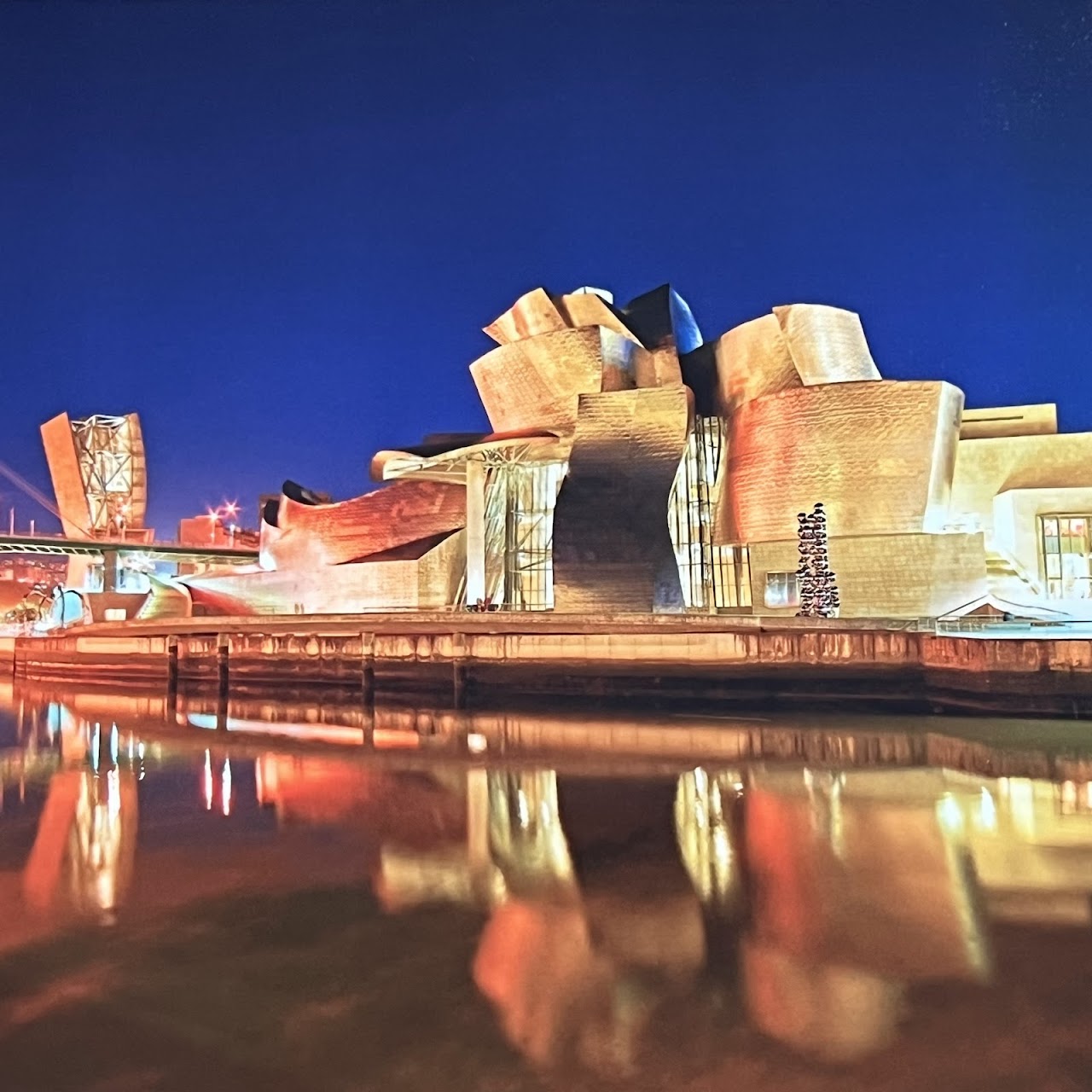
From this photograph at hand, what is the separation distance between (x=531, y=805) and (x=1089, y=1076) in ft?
19.6

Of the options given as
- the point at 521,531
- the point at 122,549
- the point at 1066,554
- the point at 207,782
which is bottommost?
the point at 207,782

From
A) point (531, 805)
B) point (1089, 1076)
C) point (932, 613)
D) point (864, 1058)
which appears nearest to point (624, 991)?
point (864, 1058)

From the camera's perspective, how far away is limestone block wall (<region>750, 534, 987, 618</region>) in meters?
22.0

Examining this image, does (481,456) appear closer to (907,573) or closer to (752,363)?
(752,363)

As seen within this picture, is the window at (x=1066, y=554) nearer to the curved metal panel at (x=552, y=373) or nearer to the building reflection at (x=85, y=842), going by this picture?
the curved metal panel at (x=552, y=373)

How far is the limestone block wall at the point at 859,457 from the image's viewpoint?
22750mm

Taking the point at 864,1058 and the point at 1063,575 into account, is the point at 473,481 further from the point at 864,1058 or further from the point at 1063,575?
the point at 864,1058

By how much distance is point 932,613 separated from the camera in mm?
22125

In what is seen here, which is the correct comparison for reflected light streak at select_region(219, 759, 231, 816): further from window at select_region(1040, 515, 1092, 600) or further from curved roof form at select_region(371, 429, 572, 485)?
window at select_region(1040, 515, 1092, 600)

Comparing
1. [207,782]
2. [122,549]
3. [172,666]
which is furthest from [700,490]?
[122,549]

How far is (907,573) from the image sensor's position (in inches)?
885

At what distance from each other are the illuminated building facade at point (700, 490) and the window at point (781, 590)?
5cm

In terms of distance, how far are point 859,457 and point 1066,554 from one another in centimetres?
622

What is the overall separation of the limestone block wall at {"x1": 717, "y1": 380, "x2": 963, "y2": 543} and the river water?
41.1 feet
